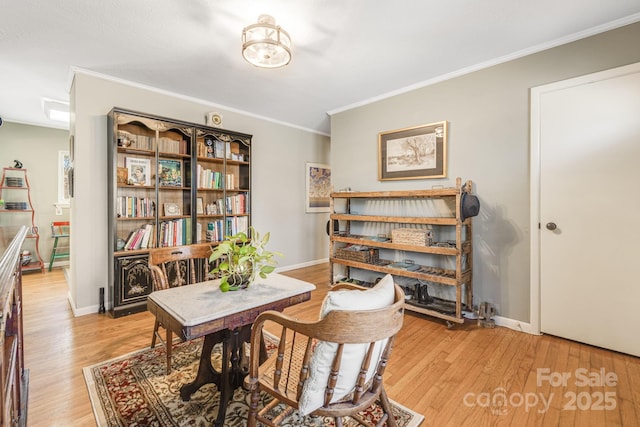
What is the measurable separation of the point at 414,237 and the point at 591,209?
1402 mm

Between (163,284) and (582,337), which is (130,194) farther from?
(582,337)

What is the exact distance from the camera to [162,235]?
3264 mm

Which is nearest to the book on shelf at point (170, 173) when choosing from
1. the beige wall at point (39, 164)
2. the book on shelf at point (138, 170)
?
the book on shelf at point (138, 170)

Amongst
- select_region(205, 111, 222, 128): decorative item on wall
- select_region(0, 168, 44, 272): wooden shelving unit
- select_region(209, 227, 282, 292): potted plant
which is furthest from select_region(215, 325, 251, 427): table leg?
select_region(0, 168, 44, 272): wooden shelving unit

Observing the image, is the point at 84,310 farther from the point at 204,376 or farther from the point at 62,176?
the point at 62,176

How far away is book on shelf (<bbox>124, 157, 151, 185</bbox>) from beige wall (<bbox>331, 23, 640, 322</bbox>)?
3148mm

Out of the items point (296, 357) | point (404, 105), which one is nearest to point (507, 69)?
Answer: point (404, 105)

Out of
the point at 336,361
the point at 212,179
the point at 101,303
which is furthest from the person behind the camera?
the point at 212,179

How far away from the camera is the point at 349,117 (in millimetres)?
4020

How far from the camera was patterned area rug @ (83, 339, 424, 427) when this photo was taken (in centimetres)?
153

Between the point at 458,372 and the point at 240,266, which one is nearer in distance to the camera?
the point at 240,266

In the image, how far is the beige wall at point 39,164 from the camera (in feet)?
14.9

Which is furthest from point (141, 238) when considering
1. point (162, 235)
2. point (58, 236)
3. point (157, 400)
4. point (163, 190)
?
point (58, 236)

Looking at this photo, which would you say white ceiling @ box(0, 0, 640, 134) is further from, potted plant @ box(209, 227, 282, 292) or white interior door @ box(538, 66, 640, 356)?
potted plant @ box(209, 227, 282, 292)
